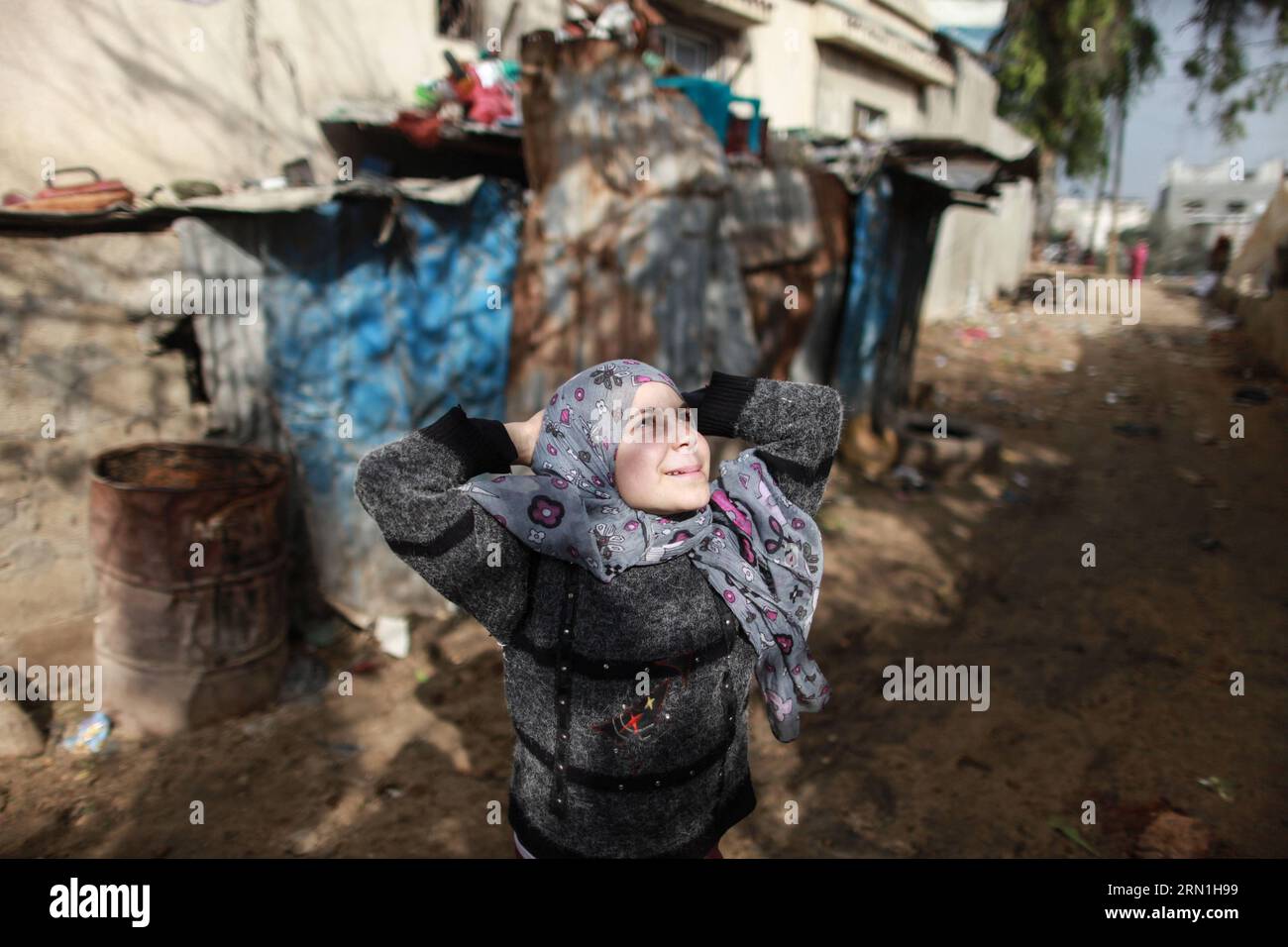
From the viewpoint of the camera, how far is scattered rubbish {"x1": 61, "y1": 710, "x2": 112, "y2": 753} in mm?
4020

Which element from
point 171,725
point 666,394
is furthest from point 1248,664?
point 171,725

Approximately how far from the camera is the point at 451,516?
148 centimetres

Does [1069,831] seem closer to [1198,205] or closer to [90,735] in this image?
[90,735]

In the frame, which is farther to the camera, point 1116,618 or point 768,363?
point 768,363

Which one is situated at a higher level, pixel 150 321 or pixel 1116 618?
pixel 150 321

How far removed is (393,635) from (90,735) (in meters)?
1.62

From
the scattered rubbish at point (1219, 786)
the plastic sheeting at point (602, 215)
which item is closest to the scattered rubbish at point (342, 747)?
the plastic sheeting at point (602, 215)

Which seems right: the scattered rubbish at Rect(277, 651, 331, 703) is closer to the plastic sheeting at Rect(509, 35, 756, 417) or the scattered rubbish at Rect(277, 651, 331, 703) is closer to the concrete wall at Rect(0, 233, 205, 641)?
the concrete wall at Rect(0, 233, 205, 641)

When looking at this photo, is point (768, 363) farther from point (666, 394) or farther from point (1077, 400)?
point (1077, 400)

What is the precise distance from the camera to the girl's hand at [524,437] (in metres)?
1.72

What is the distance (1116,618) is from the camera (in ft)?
16.6
